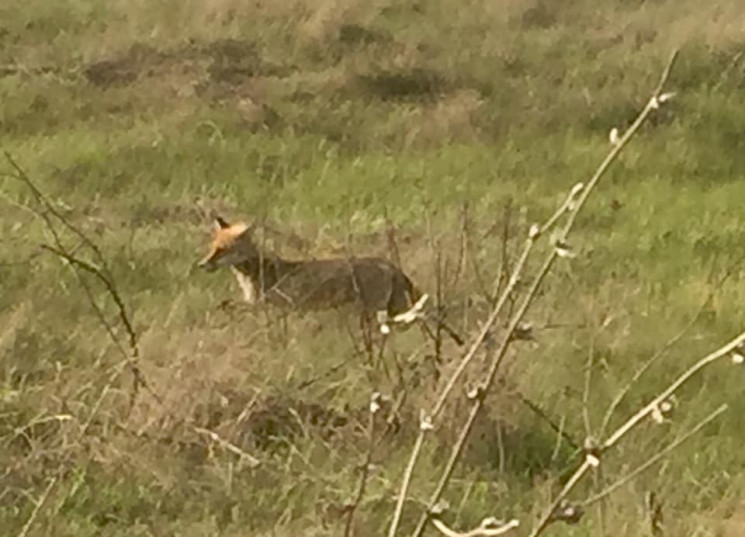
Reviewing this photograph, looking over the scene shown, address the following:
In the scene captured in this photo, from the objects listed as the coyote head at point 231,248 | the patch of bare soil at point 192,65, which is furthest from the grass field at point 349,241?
the coyote head at point 231,248

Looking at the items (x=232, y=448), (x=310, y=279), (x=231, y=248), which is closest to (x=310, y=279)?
(x=310, y=279)

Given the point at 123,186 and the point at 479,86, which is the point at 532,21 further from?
the point at 123,186

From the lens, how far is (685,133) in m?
9.93

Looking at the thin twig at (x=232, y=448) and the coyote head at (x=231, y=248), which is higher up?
the thin twig at (x=232, y=448)

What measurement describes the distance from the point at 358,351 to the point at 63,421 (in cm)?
98

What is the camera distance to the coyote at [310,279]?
6.14 metres

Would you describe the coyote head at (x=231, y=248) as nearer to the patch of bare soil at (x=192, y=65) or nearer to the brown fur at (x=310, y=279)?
the brown fur at (x=310, y=279)

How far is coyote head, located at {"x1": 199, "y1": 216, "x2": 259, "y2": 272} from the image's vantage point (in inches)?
254

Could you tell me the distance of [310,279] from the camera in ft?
20.6

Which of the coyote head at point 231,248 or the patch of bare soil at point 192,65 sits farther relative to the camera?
the patch of bare soil at point 192,65

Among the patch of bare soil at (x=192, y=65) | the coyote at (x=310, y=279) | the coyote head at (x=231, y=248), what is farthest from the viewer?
the patch of bare soil at (x=192, y=65)

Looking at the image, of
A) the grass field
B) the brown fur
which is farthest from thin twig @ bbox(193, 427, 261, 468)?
the brown fur

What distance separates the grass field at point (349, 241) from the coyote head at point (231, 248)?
156 millimetres

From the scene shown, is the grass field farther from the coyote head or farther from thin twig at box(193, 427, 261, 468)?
the coyote head
